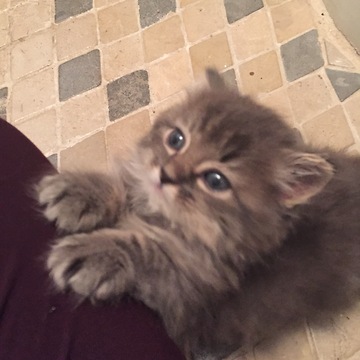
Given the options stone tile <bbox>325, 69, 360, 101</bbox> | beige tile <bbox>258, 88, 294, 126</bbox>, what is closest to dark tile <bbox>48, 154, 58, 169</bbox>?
beige tile <bbox>258, 88, 294, 126</bbox>

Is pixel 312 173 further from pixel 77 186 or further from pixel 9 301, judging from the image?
pixel 9 301

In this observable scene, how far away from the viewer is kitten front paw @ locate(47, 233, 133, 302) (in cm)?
92

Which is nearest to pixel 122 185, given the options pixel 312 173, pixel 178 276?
pixel 178 276

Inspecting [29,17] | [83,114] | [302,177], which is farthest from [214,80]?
[29,17]

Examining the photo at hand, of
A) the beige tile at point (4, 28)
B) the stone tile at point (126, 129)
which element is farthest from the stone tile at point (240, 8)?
the beige tile at point (4, 28)

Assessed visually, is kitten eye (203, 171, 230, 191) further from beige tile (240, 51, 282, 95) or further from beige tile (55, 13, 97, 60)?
beige tile (55, 13, 97, 60)

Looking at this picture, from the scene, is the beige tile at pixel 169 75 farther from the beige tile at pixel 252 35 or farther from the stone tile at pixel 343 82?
the stone tile at pixel 343 82

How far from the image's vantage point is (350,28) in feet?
5.29

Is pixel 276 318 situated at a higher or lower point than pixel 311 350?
higher

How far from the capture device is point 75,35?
1846mm

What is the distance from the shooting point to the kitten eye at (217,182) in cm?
97

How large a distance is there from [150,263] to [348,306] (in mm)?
580

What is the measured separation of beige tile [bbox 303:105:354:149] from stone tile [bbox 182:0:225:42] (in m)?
0.46

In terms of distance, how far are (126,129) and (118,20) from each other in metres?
0.44
